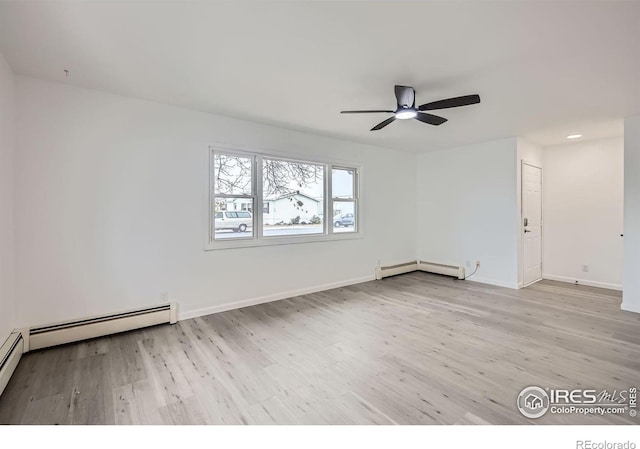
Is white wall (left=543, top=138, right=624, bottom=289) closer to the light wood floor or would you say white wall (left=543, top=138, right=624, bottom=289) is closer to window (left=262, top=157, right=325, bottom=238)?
the light wood floor

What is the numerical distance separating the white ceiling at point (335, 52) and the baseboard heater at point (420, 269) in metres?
3.13

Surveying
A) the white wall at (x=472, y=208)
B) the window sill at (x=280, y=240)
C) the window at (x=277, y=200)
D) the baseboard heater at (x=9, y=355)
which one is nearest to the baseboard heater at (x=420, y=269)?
the white wall at (x=472, y=208)

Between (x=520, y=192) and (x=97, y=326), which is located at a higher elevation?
(x=520, y=192)

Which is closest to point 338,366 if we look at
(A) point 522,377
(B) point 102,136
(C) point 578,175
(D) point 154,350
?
(A) point 522,377

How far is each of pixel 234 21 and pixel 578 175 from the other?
20.3 ft

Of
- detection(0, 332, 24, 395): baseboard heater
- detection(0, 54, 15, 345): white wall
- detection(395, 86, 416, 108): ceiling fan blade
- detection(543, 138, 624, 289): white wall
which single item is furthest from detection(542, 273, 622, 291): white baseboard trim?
detection(0, 54, 15, 345): white wall

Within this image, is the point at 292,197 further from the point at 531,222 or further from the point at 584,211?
the point at 584,211

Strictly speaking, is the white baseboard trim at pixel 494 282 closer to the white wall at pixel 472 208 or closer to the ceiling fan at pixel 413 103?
the white wall at pixel 472 208

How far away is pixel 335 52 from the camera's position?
2334mm

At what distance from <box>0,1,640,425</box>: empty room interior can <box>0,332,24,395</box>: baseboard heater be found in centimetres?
3

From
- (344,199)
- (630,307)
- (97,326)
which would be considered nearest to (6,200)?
(97,326)

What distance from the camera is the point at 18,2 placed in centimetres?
180

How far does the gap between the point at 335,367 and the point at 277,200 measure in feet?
8.79

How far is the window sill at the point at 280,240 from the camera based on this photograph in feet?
12.9
